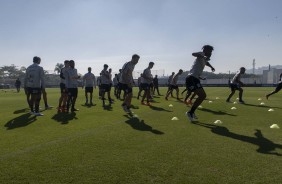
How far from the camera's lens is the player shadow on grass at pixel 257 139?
17.6 ft

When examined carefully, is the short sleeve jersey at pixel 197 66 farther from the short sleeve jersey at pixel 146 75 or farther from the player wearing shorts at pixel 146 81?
the short sleeve jersey at pixel 146 75

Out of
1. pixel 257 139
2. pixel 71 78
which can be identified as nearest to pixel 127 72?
pixel 71 78

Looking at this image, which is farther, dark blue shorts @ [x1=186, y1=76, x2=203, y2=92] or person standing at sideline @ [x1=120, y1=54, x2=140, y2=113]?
person standing at sideline @ [x1=120, y1=54, x2=140, y2=113]

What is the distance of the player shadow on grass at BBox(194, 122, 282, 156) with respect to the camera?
5379 mm

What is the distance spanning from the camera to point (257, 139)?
20.9 feet

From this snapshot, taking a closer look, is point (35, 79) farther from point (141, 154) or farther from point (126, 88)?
point (141, 154)

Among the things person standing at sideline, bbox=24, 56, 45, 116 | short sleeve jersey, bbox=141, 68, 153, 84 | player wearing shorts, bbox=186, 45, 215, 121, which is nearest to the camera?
player wearing shorts, bbox=186, 45, 215, 121

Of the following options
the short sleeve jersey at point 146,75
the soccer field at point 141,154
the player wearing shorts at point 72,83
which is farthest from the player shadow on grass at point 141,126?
the short sleeve jersey at point 146,75

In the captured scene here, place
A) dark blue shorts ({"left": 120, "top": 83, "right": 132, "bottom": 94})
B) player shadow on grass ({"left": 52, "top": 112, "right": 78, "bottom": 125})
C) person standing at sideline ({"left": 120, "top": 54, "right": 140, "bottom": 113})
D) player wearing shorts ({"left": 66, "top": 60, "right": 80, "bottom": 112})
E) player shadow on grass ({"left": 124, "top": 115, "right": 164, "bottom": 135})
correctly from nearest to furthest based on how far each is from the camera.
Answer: player shadow on grass ({"left": 124, "top": 115, "right": 164, "bottom": 135}) < player shadow on grass ({"left": 52, "top": 112, "right": 78, "bottom": 125}) < person standing at sideline ({"left": 120, "top": 54, "right": 140, "bottom": 113}) < dark blue shorts ({"left": 120, "top": 83, "right": 132, "bottom": 94}) < player wearing shorts ({"left": 66, "top": 60, "right": 80, "bottom": 112})

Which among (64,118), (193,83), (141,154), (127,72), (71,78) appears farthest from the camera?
(71,78)

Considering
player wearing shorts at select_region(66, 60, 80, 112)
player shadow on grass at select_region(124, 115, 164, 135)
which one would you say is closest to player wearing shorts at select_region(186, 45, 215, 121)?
player shadow on grass at select_region(124, 115, 164, 135)

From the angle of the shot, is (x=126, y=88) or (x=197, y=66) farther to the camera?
(x=126, y=88)

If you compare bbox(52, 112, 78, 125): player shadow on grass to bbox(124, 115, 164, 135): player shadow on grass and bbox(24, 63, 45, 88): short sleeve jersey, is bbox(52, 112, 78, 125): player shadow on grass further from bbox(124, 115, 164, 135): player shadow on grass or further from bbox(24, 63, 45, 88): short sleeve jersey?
bbox(124, 115, 164, 135): player shadow on grass

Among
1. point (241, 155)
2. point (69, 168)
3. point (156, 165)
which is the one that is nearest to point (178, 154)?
point (156, 165)
